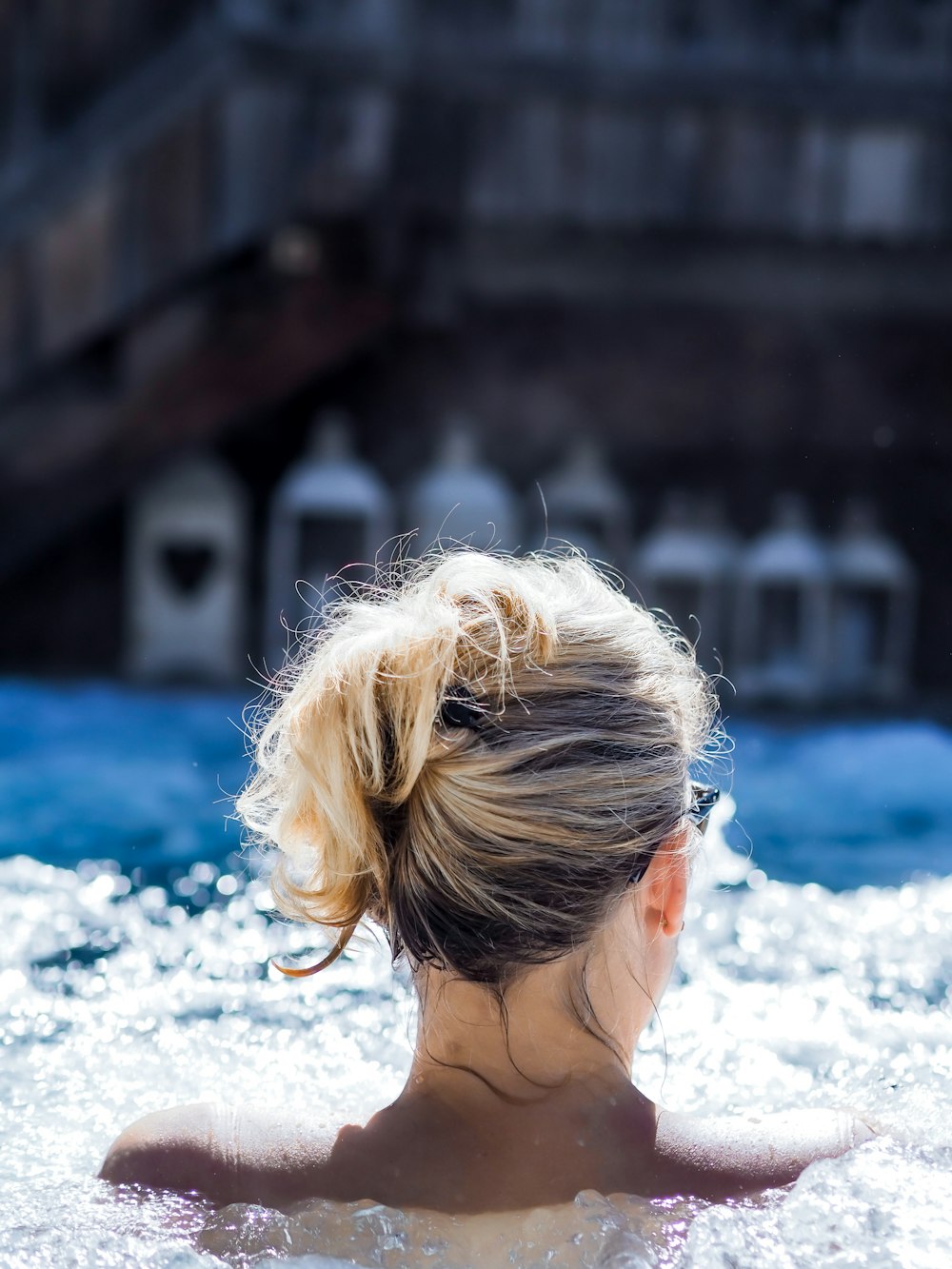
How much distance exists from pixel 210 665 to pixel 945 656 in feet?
6.62

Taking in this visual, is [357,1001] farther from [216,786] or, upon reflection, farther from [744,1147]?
[216,786]

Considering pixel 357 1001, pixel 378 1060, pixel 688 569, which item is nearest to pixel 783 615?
pixel 688 569

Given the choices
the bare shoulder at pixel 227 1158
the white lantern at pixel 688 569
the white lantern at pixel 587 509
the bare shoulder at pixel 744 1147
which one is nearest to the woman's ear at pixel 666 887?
the bare shoulder at pixel 744 1147

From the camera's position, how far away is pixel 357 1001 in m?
1.77

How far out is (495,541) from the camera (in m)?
3.39

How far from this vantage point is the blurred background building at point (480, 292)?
2.95m

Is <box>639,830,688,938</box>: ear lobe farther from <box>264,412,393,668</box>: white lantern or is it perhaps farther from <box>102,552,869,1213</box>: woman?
<box>264,412,393,668</box>: white lantern

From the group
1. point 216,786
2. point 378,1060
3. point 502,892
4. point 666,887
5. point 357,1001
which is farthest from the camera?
point 216,786

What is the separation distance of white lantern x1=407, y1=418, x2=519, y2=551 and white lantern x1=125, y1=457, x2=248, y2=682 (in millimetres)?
481

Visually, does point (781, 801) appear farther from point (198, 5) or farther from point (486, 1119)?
point (198, 5)

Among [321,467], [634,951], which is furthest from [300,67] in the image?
[634,951]

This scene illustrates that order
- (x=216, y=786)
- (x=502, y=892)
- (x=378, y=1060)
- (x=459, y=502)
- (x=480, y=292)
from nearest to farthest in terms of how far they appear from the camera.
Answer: (x=502, y=892) < (x=378, y=1060) < (x=216, y=786) < (x=459, y=502) < (x=480, y=292)

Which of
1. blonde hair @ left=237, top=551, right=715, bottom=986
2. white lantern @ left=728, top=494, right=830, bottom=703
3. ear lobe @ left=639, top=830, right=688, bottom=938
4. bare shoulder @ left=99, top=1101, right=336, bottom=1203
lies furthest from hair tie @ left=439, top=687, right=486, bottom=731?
white lantern @ left=728, top=494, right=830, bottom=703

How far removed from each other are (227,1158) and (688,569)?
2.43 meters
